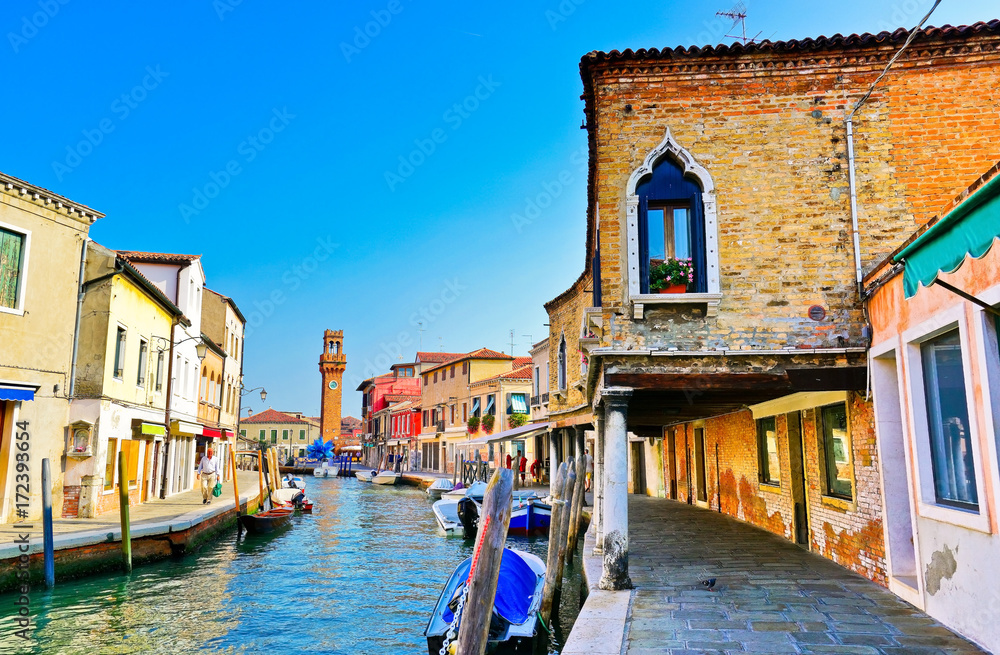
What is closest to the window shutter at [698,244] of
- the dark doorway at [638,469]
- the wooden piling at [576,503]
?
the wooden piling at [576,503]

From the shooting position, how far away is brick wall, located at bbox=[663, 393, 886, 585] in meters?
7.28

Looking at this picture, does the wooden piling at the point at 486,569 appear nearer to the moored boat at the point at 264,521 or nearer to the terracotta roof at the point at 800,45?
the terracotta roof at the point at 800,45

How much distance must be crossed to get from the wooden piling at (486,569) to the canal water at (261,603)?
11.4 ft

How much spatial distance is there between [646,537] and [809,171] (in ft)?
20.2

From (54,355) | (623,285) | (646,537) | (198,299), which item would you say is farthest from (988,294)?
(198,299)

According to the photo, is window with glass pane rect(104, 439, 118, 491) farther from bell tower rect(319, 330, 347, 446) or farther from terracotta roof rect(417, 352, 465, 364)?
bell tower rect(319, 330, 347, 446)

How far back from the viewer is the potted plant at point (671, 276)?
749 cm

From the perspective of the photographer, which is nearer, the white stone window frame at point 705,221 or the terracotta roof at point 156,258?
the white stone window frame at point 705,221

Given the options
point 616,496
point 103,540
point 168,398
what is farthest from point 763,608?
point 168,398

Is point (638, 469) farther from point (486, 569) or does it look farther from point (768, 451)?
point (486, 569)

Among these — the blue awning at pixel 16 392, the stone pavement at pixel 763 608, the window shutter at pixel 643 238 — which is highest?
the window shutter at pixel 643 238

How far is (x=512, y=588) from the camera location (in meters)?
7.82

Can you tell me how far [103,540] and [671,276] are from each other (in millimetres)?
9885

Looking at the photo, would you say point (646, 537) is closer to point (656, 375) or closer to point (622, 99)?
point (656, 375)
